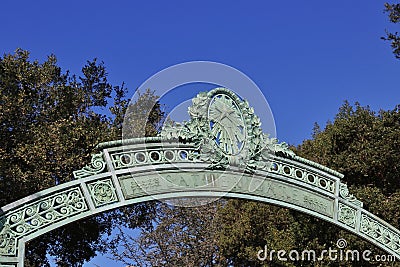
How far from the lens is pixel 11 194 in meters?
8.59

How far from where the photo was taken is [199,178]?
5270 millimetres

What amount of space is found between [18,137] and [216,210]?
19.4 feet

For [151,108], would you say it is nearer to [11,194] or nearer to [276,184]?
[11,194]

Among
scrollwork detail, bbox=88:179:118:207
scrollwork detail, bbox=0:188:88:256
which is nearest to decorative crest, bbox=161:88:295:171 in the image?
scrollwork detail, bbox=88:179:118:207

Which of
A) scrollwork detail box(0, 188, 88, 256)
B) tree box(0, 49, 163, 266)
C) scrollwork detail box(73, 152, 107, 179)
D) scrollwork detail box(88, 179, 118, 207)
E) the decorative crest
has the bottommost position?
scrollwork detail box(0, 188, 88, 256)

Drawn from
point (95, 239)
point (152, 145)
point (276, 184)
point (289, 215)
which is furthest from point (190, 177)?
point (289, 215)

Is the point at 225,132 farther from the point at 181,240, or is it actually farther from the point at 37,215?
the point at 181,240

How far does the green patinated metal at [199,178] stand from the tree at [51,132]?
146 inches

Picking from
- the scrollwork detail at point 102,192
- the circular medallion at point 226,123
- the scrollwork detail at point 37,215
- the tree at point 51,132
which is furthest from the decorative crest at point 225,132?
the tree at point 51,132

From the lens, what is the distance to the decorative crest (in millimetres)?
5273

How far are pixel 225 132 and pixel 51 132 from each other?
434 cm

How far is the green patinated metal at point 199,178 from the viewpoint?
4883mm

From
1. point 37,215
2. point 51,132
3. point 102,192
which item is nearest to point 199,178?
point 102,192

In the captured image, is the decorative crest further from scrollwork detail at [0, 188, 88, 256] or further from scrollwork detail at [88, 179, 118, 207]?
scrollwork detail at [0, 188, 88, 256]
